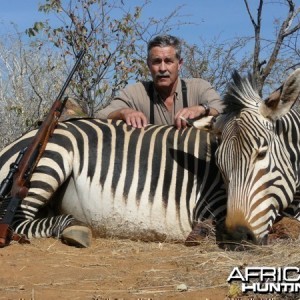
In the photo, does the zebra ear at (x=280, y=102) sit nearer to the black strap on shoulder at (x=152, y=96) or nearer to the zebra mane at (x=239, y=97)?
the zebra mane at (x=239, y=97)

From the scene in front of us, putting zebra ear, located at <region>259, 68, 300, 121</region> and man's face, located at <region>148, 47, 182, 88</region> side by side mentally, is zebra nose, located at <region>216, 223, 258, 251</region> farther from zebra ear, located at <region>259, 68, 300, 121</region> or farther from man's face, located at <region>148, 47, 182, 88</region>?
man's face, located at <region>148, 47, 182, 88</region>

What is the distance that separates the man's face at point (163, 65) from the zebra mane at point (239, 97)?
105cm

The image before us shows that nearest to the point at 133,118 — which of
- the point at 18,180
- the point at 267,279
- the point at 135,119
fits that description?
the point at 135,119

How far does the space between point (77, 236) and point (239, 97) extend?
1332 mm

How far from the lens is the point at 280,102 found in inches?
153

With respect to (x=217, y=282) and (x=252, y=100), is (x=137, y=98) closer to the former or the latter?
(x=252, y=100)

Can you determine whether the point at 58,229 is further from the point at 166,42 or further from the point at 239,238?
the point at 166,42

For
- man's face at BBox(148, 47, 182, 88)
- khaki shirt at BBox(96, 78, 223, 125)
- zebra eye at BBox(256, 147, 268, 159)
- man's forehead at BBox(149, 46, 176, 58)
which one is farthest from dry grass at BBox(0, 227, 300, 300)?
man's forehead at BBox(149, 46, 176, 58)

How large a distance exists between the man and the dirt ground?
1.28m

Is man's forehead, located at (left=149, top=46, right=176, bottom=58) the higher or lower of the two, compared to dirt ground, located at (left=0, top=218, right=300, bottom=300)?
higher

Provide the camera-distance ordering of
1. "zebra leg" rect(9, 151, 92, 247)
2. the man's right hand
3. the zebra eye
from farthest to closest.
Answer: the man's right hand
"zebra leg" rect(9, 151, 92, 247)
the zebra eye

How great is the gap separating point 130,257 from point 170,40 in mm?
2056

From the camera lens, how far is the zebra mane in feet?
13.2

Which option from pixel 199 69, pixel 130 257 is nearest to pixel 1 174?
pixel 130 257
